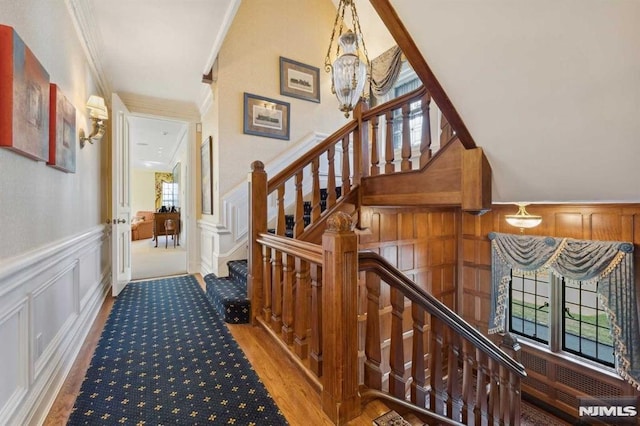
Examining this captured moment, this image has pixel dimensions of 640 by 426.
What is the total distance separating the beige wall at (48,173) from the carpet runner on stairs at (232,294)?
1.20 meters

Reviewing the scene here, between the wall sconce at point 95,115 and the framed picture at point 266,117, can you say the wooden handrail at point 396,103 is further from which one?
the wall sconce at point 95,115

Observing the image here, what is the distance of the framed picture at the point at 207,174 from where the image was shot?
3.61 meters

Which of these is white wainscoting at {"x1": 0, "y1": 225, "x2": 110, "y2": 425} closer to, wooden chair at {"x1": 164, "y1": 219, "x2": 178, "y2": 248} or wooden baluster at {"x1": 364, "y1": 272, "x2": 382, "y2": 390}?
wooden baluster at {"x1": 364, "y1": 272, "x2": 382, "y2": 390}

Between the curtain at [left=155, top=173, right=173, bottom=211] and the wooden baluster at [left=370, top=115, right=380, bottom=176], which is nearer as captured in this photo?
the wooden baluster at [left=370, top=115, right=380, bottom=176]

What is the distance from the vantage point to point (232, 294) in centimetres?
256

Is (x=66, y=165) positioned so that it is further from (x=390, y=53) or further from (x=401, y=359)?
(x=390, y=53)

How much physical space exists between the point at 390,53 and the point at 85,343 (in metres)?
4.70

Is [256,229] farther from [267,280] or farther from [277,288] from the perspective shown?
[277,288]

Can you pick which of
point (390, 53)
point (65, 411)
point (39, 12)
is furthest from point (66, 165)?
point (390, 53)

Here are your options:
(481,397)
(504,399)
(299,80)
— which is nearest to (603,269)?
(504,399)

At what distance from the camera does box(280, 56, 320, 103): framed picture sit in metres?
3.77

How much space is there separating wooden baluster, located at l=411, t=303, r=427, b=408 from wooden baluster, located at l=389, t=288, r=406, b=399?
0.11 meters

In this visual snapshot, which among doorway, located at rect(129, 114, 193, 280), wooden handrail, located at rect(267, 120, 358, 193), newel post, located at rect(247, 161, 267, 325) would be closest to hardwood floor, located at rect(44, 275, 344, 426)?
newel post, located at rect(247, 161, 267, 325)

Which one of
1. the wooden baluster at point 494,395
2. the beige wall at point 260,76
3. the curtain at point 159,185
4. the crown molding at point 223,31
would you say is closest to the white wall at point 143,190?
the curtain at point 159,185
